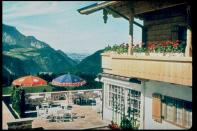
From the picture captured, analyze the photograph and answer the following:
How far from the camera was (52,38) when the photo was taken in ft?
257

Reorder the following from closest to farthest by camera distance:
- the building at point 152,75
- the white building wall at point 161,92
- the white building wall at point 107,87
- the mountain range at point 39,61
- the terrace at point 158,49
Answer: the terrace at point 158,49, the building at point 152,75, the white building wall at point 161,92, the white building wall at point 107,87, the mountain range at point 39,61

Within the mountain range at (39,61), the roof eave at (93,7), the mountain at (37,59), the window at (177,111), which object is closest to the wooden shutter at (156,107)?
the window at (177,111)

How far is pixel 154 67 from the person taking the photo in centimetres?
1103

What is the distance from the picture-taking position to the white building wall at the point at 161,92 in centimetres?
1097

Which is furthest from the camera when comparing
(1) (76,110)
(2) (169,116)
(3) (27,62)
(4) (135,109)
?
(3) (27,62)

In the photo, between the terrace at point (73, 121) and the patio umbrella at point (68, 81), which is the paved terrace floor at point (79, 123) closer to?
the terrace at point (73, 121)

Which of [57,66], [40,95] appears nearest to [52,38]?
[57,66]

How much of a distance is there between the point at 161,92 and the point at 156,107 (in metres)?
0.67

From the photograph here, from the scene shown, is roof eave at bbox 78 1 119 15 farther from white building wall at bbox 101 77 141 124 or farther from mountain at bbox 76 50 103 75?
mountain at bbox 76 50 103 75

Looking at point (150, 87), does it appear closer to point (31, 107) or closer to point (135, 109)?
point (135, 109)

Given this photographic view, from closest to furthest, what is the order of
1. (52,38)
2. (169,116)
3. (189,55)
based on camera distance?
1. (189,55)
2. (169,116)
3. (52,38)

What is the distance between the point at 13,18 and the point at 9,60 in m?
45.4

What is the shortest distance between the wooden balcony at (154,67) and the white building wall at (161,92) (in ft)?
3.37

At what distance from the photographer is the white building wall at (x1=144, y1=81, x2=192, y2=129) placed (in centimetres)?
1097
